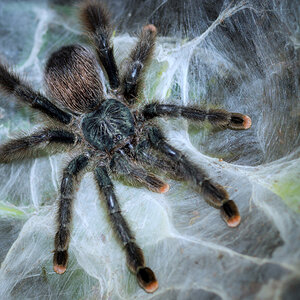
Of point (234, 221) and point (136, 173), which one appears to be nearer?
point (234, 221)

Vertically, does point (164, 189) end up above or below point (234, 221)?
above

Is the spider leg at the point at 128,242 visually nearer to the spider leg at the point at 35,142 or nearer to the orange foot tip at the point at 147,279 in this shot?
the orange foot tip at the point at 147,279

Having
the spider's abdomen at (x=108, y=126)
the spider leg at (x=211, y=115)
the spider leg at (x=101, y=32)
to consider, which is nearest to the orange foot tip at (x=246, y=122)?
the spider leg at (x=211, y=115)

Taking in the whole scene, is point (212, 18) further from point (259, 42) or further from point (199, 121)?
point (199, 121)

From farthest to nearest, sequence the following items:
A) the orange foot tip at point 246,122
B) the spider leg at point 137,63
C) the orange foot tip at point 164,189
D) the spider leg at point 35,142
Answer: the spider leg at point 137,63, the spider leg at point 35,142, the orange foot tip at point 246,122, the orange foot tip at point 164,189

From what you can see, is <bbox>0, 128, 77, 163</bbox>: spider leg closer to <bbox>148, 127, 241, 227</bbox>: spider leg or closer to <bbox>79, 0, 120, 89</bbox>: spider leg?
<bbox>79, 0, 120, 89</bbox>: spider leg

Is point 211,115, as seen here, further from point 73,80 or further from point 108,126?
point 73,80

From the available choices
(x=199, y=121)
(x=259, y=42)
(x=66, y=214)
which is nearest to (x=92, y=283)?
(x=66, y=214)

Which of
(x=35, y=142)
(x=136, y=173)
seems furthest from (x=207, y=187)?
(x=35, y=142)

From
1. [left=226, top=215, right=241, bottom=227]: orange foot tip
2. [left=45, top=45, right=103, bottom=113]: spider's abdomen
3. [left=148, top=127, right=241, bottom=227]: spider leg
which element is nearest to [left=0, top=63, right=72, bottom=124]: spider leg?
[left=45, top=45, right=103, bottom=113]: spider's abdomen
